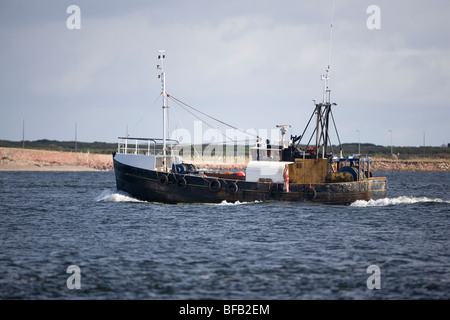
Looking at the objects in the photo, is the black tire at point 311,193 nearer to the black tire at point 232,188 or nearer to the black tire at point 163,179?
the black tire at point 232,188

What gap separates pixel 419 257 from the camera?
846 inches

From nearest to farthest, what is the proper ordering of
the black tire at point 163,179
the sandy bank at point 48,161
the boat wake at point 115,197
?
the black tire at point 163,179, the boat wake at point 115,197, the sandy bank at point 48,161

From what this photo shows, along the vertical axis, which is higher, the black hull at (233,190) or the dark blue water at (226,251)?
the black hull at (233,190)

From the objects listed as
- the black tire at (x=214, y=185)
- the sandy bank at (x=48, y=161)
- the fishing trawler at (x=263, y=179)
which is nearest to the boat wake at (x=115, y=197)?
the fishing trawler at (x=263, y=179)

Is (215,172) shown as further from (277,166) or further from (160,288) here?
(160,288)

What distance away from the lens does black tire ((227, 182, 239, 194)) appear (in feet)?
121

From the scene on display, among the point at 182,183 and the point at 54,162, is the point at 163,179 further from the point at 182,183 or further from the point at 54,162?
the point at 54,162

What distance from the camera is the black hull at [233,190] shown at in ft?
121

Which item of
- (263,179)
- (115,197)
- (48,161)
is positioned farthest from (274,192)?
(48,161)

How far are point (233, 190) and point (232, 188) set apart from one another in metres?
0.16

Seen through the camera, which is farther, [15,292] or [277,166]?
[277,166]
